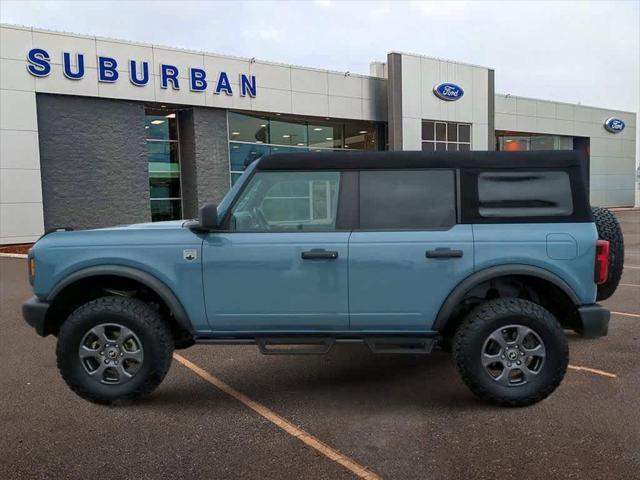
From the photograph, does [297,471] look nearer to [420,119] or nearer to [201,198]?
[201,198]

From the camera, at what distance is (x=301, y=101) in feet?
80.4

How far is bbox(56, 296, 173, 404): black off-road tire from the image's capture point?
13.6ft

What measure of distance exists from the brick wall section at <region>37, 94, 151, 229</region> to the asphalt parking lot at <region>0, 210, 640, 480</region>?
15.5 metres

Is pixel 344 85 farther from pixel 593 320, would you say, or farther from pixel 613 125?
pixel 613 125

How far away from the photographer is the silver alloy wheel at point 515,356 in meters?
4.00

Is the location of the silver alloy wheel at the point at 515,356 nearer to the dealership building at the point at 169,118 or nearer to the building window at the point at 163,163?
the dealership building at the point at 169,118

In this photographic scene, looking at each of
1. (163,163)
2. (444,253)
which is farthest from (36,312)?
(163,163)

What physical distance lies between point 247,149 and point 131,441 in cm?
2089

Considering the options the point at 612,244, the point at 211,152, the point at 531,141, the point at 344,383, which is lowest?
the point at 344,383

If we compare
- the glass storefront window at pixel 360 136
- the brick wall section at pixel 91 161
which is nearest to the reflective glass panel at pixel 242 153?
the brick wall section at pixel 91 161

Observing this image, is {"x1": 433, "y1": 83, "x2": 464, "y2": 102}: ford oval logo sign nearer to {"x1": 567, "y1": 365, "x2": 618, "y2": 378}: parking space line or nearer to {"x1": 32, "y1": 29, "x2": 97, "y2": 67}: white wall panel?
{"x1": 32, "y1": 29, "x2": 97, "y2": 67}: white wall panel

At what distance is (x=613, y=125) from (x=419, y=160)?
41842 millimetres

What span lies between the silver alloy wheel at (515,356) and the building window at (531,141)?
33.1 m

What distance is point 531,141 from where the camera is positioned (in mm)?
36531
